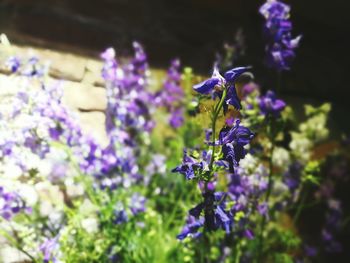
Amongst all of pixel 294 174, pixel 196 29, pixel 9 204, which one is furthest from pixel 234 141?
pixel 196 29

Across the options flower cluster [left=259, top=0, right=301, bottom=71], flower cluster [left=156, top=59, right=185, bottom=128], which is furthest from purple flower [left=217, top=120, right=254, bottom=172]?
flower cluster [left=156, top=59, right=185, bottom=128]

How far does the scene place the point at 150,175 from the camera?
6.51 feet

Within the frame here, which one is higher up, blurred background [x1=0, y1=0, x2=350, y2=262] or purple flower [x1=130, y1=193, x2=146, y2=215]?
blurred background [x1=0, y1=0, x2=350, y2=262]

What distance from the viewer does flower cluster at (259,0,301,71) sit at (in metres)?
1.49

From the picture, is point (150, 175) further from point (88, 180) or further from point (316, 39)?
point (316, 39)

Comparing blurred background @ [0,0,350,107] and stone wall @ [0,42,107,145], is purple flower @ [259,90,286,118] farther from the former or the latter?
blurred background @ [0,0,350,107]

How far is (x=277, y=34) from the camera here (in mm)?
1512

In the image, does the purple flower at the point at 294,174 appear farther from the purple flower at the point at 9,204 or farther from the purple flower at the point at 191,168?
the purple flower at the point at 9,204

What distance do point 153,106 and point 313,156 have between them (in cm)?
92

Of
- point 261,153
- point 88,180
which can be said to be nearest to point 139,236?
point 88,180

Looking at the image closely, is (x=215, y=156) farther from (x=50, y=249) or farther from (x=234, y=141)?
(x=50, y=249)

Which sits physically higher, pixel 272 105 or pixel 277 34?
pixel 277 34

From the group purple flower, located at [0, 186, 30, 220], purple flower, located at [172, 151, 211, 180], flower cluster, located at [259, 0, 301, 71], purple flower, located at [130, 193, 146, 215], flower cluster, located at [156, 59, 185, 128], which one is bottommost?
purple flower, located at [172, 151, 211, 180]

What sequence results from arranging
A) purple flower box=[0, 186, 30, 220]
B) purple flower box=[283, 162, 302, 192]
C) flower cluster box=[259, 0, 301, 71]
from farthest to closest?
purple flower box=[283, 162, 302, 192]
flower cluster box=[259, 0, 301, 71]
purple flower box=[0, 186, 30, 220]
